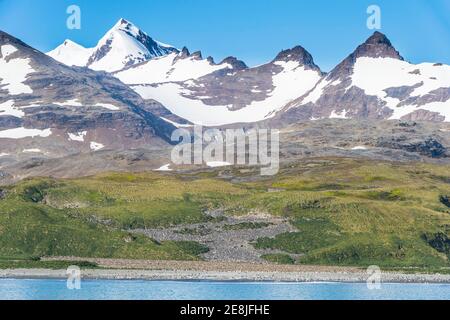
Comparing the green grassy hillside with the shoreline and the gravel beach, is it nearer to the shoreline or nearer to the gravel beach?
the gravel beach

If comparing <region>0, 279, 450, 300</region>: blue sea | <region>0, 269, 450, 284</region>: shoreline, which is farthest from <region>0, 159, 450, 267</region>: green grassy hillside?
<region>0, 279, 450, 300</region>: blue sea

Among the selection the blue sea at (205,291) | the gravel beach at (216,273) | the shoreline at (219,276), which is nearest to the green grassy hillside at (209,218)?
the gravel beach at (216,273)

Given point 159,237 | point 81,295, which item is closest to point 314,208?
point 159,237

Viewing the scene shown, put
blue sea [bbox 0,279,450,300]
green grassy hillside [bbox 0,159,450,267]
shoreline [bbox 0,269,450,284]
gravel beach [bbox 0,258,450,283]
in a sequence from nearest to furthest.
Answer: blue sea [bbox 0,279,450,300], shoreline [bbox 0,269,450,284], gravel beach [bbox 0,258,450,283], green grassy hillside [bbox 0,159,450,267]

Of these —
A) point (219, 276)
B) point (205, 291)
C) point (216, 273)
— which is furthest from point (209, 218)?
point (205, 291)

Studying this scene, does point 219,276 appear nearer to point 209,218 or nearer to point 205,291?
point 205,291
